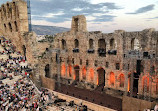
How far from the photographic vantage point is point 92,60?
27.3 metres

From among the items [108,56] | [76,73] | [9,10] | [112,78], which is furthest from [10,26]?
[112,78]

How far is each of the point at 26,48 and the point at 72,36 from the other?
10.7m

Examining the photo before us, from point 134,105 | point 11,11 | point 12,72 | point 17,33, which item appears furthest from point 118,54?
point 11,11

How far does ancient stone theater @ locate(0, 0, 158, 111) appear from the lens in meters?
21.6

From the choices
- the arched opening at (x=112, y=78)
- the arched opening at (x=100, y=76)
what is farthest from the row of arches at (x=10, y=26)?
the arched opening at (x=112, y=78)

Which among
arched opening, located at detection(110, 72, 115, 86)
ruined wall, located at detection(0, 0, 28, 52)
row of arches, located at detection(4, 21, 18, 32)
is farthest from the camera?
row of arches, located at detection(4, 21, 18, 32)

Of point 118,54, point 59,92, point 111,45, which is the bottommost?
point 59,92

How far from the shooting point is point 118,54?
23.9 metres

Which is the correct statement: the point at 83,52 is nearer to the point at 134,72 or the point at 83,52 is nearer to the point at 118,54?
the point at 118,54

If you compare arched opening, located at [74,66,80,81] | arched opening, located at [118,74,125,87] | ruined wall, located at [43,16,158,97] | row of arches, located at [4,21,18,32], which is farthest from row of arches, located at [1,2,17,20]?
arched opening, located at [118,74,125,87]

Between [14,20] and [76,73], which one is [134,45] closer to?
[76,73]

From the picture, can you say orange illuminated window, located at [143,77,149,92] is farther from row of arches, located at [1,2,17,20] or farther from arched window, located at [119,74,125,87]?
row of arches, located at [1,2,17,20]

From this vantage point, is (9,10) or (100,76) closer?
(100,76)

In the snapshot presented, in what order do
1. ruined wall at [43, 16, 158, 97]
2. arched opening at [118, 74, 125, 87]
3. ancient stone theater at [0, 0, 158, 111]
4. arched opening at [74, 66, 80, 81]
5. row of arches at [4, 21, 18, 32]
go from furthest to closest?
row of arches at [4, 21, 18, 32] < arched opening at [74, 66, 80, 81] < arched opening at [118, 74, 125, 87] < ancient stone theater at [0, 0, 158, 111] < ruined wall at [43, 16, 158, 97]
